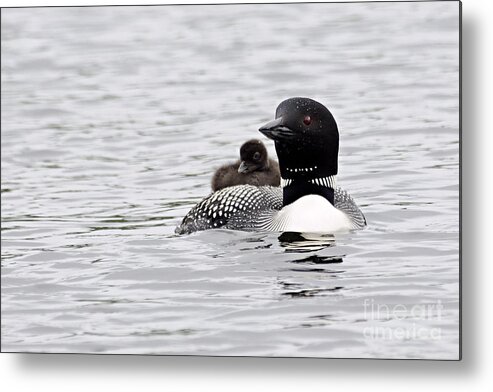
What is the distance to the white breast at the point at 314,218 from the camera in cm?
904

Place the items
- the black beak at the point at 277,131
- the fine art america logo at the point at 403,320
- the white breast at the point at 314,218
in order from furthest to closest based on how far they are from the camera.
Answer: the white breast at the point at 314,218 → the black beak at the point at 277,131 → the fine art america logo at the point at 403,320

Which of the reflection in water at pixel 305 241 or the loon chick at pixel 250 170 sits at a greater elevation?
the loon chick at pixel 250 170

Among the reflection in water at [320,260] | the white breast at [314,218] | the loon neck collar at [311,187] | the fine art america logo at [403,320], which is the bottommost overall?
the fine art america logo at [403,320]

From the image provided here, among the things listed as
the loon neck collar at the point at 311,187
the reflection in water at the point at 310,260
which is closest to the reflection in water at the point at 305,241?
the reflection in water at the point at 310,260

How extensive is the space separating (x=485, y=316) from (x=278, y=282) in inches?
35.1

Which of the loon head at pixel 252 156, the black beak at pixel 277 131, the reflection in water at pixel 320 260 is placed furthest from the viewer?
the loon head at pixel 252 156

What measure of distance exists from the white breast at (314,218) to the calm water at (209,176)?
0.07 metres

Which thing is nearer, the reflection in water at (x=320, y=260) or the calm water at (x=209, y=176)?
the calm water at (x=209, y=176)

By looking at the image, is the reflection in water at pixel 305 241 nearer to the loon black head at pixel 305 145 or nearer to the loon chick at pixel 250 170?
the loon black head at pixel 305 145

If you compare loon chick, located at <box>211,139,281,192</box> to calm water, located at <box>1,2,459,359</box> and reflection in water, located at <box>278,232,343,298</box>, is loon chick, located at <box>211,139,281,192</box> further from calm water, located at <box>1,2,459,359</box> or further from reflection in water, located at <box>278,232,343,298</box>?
reflection in water, located at <box>278,232,343,298</box>

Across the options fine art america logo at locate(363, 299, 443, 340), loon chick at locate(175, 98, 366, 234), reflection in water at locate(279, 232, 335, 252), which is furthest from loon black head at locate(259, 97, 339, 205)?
fine art america logo at locate(363, 299, 443, 340)

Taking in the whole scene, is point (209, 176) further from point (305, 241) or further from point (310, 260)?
point (310, 260)

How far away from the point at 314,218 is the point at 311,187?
0.14 meters

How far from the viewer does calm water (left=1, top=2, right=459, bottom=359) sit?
27.3 feet
